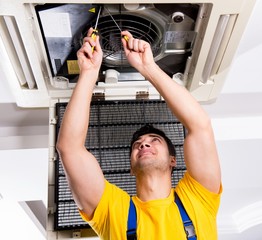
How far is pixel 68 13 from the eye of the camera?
117 cm

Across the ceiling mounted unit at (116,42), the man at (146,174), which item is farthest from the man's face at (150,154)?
the ceiling mounted unit at (116,42)

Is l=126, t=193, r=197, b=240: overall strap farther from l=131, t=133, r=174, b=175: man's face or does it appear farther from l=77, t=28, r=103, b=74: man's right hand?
l=77, t=28, r=103, b=74: man's right hand

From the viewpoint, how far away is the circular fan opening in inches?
49.1

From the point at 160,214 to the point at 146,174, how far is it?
0.16m

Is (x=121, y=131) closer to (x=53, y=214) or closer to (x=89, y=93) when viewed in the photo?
(x=89, y=93)

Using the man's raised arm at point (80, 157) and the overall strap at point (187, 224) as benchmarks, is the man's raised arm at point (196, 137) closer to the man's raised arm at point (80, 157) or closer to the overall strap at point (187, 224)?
the overall strap at point (187, 224)

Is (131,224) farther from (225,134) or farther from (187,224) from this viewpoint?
(225,134)

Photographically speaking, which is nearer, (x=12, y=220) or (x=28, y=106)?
(x=28, y=106)

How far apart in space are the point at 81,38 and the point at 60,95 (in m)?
0.26

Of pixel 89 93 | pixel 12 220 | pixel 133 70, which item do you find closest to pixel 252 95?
pixel 133 70

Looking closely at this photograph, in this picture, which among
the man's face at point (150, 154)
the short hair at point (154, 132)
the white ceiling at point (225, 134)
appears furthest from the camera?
the white ceiling at point (225, 134)

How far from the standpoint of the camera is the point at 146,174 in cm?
126

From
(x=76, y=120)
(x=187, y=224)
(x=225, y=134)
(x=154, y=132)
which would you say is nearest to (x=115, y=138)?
(x=154, y=132)

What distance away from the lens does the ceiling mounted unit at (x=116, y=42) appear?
3.76ft
